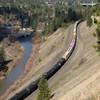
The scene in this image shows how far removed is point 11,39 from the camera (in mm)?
174375

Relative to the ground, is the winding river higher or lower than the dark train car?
lower

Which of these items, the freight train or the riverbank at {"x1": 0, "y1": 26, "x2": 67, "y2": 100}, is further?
the riverbank at {"x1": 0, "y1": 26, "x2": 67, "y2": 100}

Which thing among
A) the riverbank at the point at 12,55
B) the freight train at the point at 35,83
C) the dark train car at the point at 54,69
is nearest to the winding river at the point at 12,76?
the riverbank at the point at 12,55

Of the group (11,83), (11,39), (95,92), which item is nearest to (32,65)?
(11,83)

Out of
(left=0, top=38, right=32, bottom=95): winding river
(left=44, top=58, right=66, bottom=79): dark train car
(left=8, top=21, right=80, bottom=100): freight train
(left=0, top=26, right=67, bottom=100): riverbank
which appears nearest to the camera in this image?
(left=8, top=21, right=80, bottom=100): freight train

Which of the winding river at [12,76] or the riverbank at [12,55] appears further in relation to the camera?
the riverbank at [12,55]

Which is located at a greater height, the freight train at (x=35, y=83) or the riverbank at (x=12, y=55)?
the freight train at (x=35, y=83)

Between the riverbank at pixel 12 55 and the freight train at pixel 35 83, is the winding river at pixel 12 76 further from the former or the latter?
the freight train at pixel 35 83

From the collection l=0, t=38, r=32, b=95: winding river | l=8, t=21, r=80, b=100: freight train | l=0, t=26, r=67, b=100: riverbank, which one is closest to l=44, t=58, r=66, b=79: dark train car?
l=8, t=21, r=80, b=100: freight train

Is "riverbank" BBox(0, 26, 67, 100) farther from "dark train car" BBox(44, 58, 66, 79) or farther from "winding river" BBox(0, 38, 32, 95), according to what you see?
"dark train car" BBox(44, 58, 66, 79)

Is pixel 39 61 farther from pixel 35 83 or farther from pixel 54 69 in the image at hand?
pixel 35 83

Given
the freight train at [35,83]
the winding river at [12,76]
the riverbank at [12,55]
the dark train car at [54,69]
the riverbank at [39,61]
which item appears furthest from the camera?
the riverbank at [12,55]

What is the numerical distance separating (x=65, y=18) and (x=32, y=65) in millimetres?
73959

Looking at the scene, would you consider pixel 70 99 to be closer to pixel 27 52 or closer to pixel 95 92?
pixel 95 92
